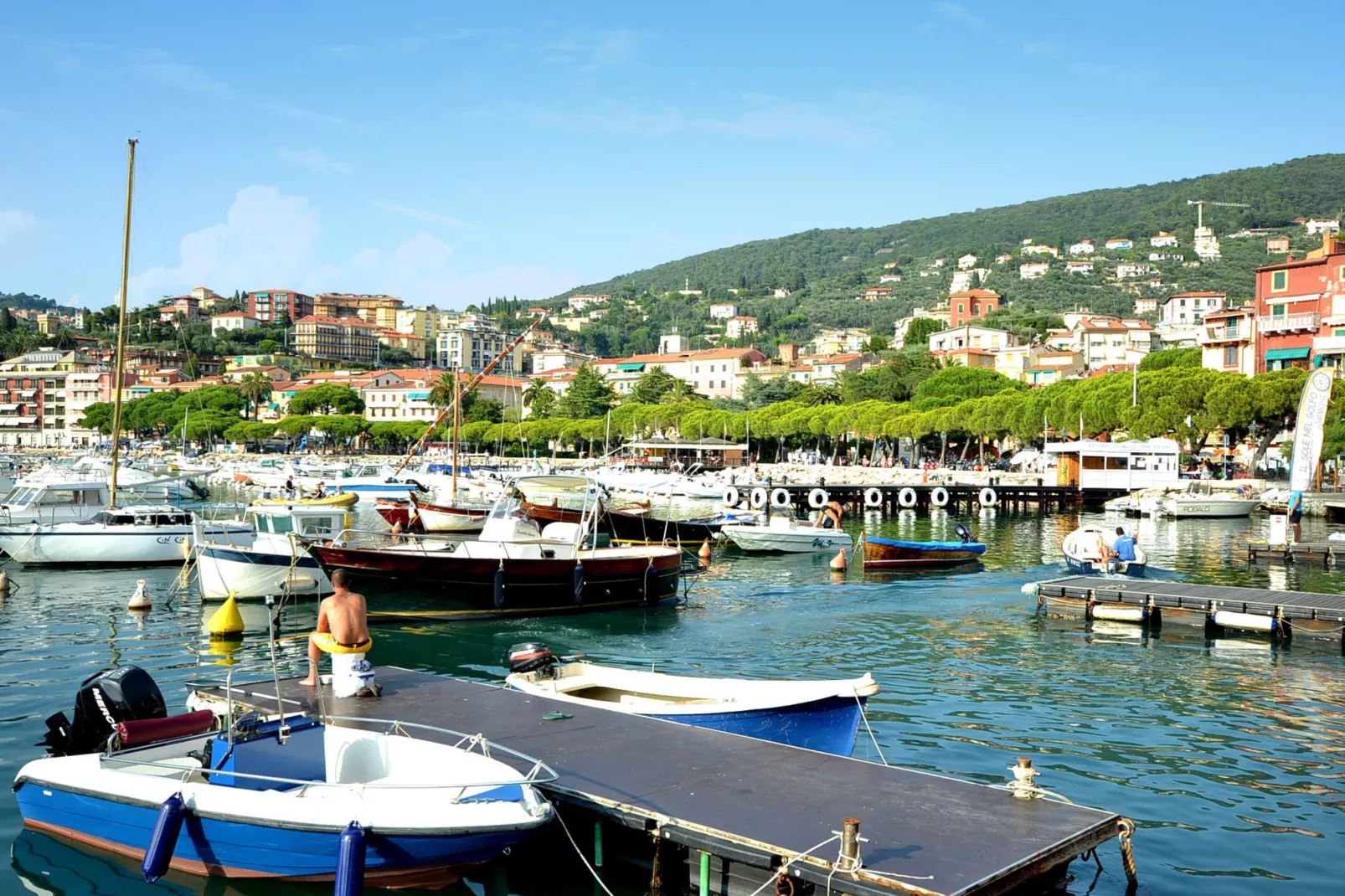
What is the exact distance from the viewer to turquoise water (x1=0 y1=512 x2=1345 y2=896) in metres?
11.4

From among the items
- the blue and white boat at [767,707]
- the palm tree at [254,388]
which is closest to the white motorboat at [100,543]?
the blue and white boat at [767,707]

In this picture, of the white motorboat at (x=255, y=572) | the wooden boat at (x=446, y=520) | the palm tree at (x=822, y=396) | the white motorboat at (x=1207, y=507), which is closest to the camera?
the white motorboat at (x=255, y=572)

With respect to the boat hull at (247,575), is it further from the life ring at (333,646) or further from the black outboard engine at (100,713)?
the black outboard engine at (100,713)

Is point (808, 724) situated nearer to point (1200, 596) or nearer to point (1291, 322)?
point (1200, 596)

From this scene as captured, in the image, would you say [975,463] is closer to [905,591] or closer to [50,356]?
[905,591]

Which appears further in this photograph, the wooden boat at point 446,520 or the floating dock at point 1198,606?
the wooden boat at point 446,520

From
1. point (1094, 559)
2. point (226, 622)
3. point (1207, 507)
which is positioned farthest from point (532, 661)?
point (1207, 507)

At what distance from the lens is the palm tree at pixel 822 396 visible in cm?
11838

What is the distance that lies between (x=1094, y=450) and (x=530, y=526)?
50099mm

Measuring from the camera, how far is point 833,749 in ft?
43.3

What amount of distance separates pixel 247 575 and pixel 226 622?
3.86 meters

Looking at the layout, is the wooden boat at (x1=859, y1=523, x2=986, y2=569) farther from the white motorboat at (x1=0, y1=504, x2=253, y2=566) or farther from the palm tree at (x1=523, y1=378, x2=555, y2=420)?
the palm tree at (x1=523, y1=378, x2=555, y2=420)

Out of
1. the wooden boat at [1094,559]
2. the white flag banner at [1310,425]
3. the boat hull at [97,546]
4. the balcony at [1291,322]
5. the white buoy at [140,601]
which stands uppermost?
the balcony at [1291,322]

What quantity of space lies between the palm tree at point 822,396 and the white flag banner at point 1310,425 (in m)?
75.1
